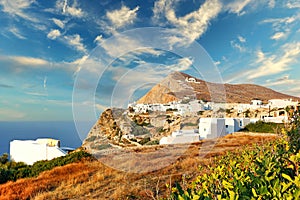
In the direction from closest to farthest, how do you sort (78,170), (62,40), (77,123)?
(77,123) < (78,170) < (62,40)

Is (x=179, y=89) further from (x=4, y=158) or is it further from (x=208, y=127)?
(x=4, y=158)

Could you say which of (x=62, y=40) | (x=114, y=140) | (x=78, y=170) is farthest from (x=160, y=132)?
(x=62, y=40)

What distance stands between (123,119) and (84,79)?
3502 mm

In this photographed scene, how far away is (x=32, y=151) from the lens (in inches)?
579

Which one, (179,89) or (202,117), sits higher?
(179,89)

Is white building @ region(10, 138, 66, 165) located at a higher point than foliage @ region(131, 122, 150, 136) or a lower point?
lower

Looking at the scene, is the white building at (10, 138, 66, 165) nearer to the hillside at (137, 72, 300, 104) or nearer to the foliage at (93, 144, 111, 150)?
the foliage at (93, 144, 111, 150)

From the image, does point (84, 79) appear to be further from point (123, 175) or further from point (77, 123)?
point (123, 175)

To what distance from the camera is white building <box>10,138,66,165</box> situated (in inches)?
547

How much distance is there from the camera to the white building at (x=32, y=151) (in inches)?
547

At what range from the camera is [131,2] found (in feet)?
33.0

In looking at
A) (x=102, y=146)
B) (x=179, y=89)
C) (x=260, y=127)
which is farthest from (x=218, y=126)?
(x=102, y=146)

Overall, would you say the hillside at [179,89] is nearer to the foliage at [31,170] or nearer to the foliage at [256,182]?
the foliage at [31,170]

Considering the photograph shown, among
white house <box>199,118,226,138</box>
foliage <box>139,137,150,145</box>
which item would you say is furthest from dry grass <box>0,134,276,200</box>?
white house <box>199,118,226,138</box>
